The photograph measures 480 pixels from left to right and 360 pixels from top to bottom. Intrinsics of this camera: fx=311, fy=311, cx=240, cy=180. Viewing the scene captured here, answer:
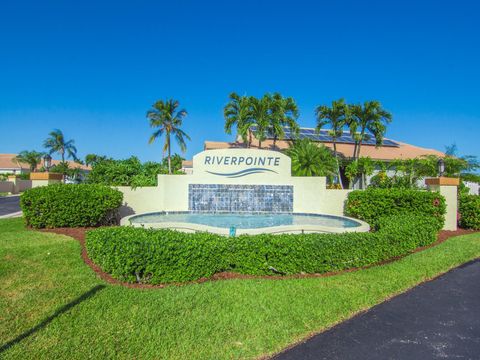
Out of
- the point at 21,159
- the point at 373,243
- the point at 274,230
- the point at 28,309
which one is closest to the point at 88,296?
the point at 28,309

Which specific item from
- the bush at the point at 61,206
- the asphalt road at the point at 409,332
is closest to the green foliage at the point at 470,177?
the asphalt road at the point at 409,332

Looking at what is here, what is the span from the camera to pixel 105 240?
6.54m

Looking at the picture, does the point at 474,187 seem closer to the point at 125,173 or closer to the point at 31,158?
the point at 125,173

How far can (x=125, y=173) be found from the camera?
14797 mm

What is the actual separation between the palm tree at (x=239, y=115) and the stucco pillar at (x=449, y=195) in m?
16.5

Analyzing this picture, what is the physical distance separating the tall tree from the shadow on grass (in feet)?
73.2

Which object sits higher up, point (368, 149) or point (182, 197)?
point (368, 149)

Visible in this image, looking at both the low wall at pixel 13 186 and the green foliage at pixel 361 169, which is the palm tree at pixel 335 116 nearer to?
the green foliage at pixel 361 169

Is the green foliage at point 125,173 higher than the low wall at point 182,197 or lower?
higher

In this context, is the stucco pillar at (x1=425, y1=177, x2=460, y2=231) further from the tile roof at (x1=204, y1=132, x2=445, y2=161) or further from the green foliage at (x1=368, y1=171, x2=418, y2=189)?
the tile roof at (x1=204, y1=132, x2=445, y2=161)

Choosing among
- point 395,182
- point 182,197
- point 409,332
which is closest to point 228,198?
point 182,197

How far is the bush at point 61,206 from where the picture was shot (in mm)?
10930

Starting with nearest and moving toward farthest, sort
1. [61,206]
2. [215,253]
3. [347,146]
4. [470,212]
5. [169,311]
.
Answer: [169,311], [215,253], [61,206], [470,212], [347,146]

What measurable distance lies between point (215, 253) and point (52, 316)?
2.94m
